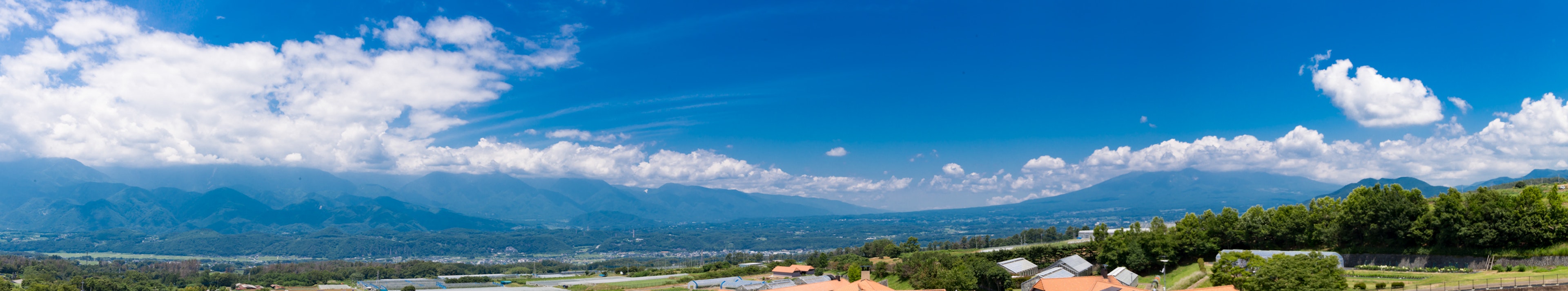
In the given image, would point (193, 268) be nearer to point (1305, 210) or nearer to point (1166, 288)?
point (1166, 288)

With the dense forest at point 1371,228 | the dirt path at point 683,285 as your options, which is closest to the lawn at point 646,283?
the dirt path at point 683,285

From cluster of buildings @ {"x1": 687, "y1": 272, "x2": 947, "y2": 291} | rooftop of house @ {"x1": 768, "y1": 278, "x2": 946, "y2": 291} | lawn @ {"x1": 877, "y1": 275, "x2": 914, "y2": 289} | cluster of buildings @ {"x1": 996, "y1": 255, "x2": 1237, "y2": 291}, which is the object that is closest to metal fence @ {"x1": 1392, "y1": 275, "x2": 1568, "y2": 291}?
cluster of buildings @ {"x1": 996, "y1": 255, "x2": 1237, "y2": 291}

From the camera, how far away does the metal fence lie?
87.5 feet

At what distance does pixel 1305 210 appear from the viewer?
47.5 metres

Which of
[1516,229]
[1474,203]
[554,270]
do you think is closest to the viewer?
[1516,229]

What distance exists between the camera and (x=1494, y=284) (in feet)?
91.2

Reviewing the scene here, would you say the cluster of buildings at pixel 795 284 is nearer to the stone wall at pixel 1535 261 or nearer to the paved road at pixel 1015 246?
the paved road at pixel 1015 246

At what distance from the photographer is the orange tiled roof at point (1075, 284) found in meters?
38.2

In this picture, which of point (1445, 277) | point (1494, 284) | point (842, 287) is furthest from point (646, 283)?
point (1494, 284)

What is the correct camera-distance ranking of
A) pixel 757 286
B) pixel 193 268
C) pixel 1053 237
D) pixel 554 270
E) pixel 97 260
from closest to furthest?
pixel 757 286, pixel 1053 237, pixel 193 268, pixel 554 270, pixel 97 260

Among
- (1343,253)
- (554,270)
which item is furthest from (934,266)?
(554,270)

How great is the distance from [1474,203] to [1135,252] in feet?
52.9

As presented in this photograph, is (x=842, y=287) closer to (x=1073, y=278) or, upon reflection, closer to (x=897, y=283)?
(x=1073, y=278)

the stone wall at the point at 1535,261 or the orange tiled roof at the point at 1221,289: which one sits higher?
the stone wall at the point at 1535,261
